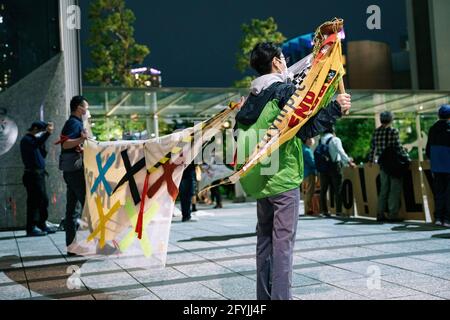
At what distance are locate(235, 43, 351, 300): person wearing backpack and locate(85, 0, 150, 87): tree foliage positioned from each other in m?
33.0

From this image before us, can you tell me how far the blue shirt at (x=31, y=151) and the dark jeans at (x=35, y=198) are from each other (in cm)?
13

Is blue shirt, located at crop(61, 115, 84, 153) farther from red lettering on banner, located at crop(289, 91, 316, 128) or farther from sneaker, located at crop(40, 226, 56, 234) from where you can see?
red lettering on banner, located at crop(289, 91, 316, 128)

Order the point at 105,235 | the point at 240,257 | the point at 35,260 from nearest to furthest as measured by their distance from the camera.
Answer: the point at 105,235, the point at 240,257, the point at 35,260

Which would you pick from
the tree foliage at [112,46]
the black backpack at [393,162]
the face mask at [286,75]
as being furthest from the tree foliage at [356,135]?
the face mask at [286,75]

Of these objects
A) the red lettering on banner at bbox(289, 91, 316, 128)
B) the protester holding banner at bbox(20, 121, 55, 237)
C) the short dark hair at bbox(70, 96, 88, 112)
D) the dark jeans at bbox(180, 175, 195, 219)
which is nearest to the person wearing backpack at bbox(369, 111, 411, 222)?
the dark jeans at bbox(180, 175, 195, 219)

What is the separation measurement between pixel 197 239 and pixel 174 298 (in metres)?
3.88

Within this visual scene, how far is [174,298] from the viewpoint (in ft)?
13.7

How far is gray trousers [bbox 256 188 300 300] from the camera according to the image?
3.36 metres

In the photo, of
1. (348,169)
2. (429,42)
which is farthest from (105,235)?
(429,42)

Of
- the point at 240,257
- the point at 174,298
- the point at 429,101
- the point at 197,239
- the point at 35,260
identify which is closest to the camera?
the point at 174,298

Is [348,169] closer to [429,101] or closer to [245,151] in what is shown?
[245,151]

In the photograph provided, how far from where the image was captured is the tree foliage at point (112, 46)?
35531 millimetres

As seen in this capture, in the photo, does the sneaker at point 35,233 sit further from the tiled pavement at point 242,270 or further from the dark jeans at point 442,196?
the dark jeans at point 442,196

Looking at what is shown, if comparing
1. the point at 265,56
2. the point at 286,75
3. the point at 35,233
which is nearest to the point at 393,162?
the point at 286,75
